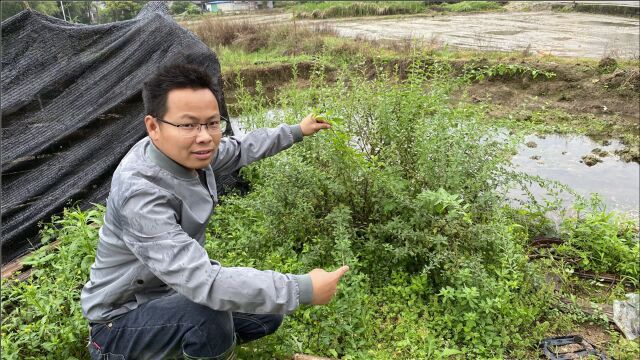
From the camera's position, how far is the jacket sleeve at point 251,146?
2.57m

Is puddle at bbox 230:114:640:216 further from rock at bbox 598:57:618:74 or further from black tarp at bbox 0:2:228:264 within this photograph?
rock at bbox 598:57:618:74

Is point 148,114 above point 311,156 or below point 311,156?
above

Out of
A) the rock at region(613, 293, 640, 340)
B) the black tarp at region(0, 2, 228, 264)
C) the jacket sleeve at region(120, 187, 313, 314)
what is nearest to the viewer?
the jacket sleeve at region(120, 187, 313, 314)

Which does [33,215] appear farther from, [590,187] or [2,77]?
[590,187]

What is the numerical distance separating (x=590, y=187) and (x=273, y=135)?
179 inches

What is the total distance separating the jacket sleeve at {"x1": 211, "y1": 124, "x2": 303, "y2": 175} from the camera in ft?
8.43

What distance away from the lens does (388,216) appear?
11.0ft

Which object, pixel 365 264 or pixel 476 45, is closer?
pixel 365 264

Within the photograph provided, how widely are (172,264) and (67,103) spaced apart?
10.1 ft

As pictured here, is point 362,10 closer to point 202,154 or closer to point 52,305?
point 52,305

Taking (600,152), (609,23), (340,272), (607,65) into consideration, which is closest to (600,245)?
(340,272)

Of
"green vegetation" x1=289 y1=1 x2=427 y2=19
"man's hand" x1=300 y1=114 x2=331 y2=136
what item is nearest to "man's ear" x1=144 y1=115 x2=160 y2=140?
"man's hand" x1=300 y1=114 x2=331 y2=136

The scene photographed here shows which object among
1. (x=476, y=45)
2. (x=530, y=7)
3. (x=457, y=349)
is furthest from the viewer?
(x=530, y=7)

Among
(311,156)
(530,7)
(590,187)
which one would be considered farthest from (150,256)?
(530,7)
